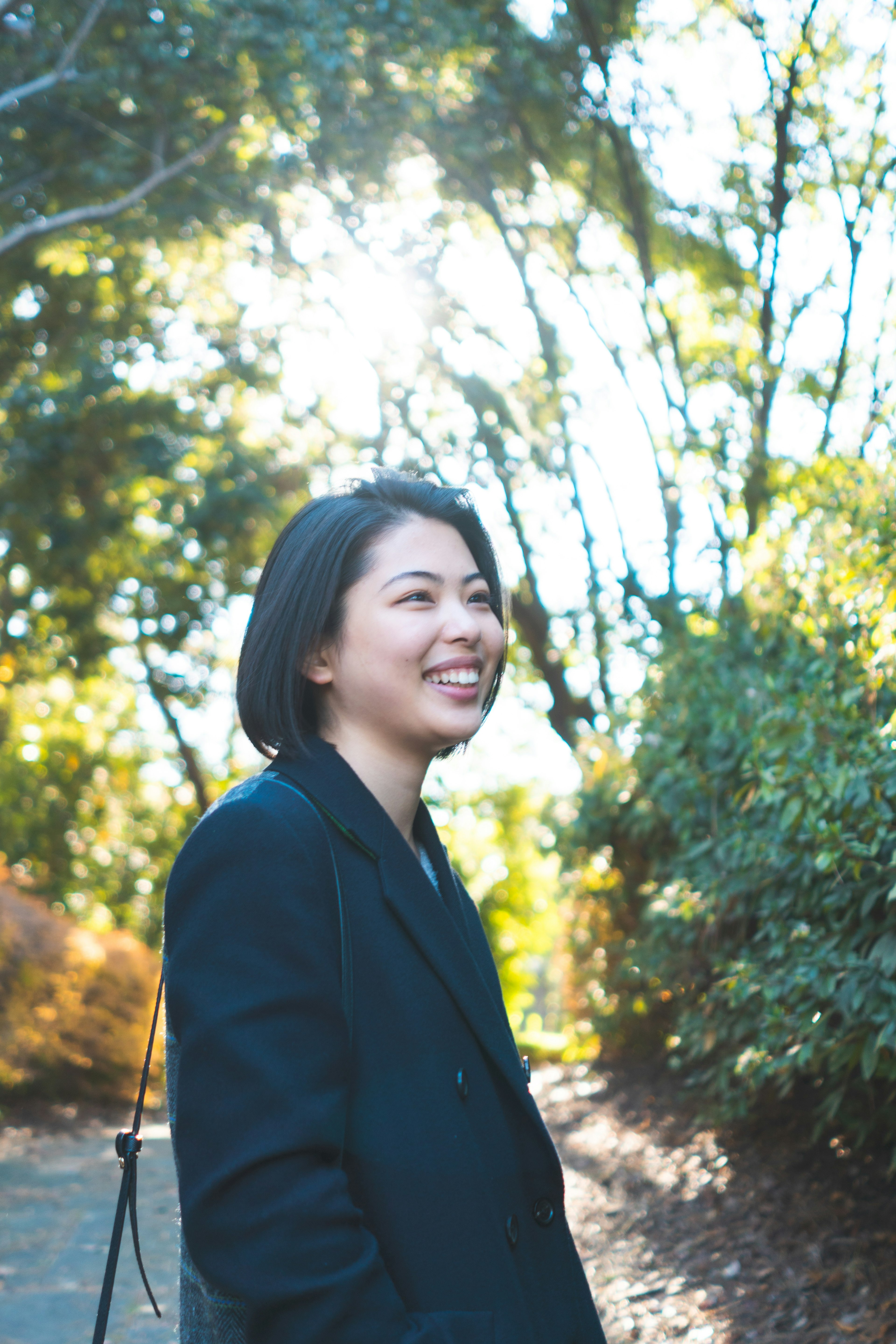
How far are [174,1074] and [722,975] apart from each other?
4.42m

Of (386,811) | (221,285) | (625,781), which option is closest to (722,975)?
(625,781)

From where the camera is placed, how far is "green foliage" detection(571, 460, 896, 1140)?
3.32m

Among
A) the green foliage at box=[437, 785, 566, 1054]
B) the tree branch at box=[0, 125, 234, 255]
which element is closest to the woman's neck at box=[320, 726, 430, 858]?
the tree branch at box=[0, 125, 234, 255]

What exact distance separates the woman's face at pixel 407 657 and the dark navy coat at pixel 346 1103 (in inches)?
4.6

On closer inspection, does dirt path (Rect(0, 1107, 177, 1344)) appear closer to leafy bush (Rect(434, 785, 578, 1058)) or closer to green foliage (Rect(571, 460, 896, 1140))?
green foliage (Rect(571, 460, 896, 1140))

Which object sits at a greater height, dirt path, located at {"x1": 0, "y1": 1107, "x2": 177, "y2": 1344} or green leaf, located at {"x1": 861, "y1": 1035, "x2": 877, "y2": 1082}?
green leaf, located at {"x1": 861, "y1": 1035, "x2": 877, "y2": 1082}

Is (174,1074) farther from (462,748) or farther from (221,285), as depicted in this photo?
(221,285)

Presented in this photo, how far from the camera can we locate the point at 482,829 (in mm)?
19750

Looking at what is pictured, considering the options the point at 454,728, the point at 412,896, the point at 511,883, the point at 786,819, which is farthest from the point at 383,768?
the point at 511,883

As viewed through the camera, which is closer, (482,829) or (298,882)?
(298,882)

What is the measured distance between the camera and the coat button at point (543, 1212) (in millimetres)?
1505

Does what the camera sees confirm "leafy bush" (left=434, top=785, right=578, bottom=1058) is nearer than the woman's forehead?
No

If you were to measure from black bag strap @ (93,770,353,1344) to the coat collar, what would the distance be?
27 millimetres

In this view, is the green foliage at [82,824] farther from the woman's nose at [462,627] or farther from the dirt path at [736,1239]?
the woman's nose at [462,627]
